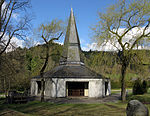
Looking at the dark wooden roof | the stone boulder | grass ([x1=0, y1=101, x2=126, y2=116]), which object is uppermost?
the dark wooden roof

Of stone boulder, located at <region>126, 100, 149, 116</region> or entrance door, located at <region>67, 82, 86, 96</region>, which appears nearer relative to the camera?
stone boulder, located at <region>126, 100, 149, 116</region>

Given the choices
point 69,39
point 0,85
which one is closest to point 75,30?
point 69,39

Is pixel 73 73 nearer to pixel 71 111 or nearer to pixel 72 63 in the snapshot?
pixel 72 63

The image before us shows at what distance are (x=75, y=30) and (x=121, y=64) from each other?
35.4 feet

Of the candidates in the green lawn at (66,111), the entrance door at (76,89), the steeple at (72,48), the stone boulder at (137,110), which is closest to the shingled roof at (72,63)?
the steeple at (72,48)

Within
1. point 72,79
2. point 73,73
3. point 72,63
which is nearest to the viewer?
point 72,79

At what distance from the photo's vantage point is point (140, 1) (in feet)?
53.6

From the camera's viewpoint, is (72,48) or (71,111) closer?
(71,111)

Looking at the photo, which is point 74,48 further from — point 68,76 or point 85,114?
point 85,114

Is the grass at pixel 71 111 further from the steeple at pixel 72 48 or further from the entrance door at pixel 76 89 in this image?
the steeple at pixel 72 48

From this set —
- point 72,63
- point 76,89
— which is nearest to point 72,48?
point 72,63

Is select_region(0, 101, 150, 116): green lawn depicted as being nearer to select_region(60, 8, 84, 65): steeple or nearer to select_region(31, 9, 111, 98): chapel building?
select_region(31, 9, 111, 98): chapel building

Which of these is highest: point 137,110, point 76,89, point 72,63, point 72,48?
point 72,48

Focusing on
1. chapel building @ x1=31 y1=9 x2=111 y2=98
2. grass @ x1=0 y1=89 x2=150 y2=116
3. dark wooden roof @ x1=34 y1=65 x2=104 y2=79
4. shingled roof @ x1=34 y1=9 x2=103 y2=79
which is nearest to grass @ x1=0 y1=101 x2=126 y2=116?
grass @ x1=0 y1=89 x2=150 y2=116
